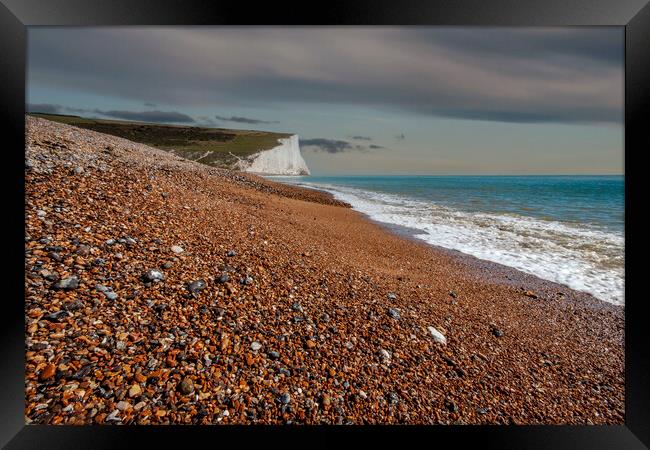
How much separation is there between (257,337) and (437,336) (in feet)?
6.89

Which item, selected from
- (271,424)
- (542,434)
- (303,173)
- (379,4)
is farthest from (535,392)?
(303,173)

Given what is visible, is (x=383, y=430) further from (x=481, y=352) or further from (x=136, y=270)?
(x=136, y=270)

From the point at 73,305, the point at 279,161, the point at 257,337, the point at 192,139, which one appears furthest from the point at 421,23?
the point at 279,161

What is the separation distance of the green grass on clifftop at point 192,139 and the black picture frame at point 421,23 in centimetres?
6053

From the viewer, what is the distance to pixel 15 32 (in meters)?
2.54

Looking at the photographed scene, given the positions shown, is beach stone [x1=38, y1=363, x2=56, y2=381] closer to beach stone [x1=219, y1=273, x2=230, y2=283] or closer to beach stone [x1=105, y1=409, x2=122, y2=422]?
beach stone [x1=105, y1=409, x2=122, y2=422]

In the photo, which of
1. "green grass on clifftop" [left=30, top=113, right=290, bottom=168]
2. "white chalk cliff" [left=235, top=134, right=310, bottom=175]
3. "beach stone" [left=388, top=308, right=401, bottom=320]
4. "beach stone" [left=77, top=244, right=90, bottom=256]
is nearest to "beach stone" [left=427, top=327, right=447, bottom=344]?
"beach stone" [left=388, top=308, right=401, bottom=320]

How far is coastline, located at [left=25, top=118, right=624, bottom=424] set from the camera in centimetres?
230

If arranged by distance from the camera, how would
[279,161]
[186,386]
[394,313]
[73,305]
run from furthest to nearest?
[279,161], [394,313], [73,305], [186,386]

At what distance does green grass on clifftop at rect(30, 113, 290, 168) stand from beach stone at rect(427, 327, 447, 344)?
61497 mm

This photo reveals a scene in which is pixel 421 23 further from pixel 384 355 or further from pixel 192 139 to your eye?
pixel 192 139

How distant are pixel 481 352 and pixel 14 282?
15.5 feet

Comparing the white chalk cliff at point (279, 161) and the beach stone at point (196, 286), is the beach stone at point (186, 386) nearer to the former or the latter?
the beach stone at point (196, 286)

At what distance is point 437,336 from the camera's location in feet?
11.4
